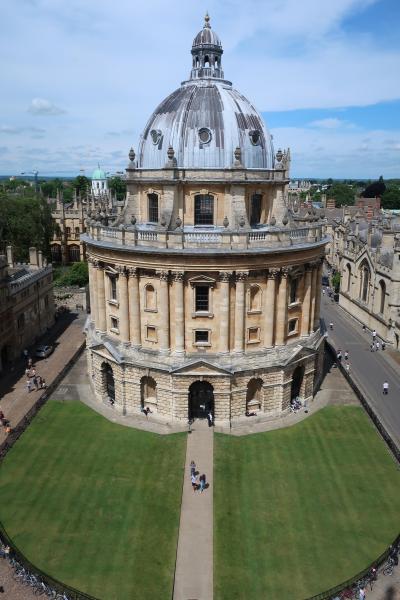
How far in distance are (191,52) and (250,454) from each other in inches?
1369

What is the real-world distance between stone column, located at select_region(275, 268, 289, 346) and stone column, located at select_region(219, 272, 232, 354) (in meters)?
4.48

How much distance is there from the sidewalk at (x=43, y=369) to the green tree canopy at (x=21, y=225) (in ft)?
70.2

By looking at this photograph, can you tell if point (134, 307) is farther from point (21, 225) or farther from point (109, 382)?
point (21, 225)

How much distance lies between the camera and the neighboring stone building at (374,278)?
55969 mm

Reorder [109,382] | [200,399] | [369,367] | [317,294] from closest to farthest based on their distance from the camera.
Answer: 1. [200,399]
2. [109,382]
3. [317,294]
4. [369,367]

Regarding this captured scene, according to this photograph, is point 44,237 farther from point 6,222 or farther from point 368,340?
point 368,340

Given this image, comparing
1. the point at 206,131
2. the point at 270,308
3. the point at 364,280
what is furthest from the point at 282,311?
the point at 364,280

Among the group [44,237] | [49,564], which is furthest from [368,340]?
[44,237]

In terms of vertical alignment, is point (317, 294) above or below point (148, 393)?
above

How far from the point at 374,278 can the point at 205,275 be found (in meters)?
34.0

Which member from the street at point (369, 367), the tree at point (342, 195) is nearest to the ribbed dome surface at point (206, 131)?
the street at point (369, 367)

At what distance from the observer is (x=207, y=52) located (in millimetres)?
42281

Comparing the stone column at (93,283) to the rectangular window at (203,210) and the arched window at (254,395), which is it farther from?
the arched window at (254,395)

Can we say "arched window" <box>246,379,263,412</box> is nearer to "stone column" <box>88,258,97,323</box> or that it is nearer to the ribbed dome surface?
"stone column" <box>88,258,97,323</box>
